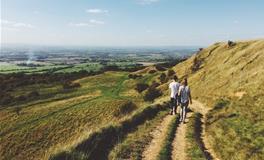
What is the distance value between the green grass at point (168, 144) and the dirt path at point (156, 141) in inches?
7.9

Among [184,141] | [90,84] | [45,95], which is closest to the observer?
[184,141]

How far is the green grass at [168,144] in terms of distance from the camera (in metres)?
14.6

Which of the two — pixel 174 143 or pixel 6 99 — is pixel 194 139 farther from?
pixel 6 99

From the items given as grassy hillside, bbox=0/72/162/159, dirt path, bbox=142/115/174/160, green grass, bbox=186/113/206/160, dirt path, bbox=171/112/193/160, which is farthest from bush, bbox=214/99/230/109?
grassy hillside, bbox=0/72/162/159

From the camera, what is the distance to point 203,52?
6550 centimetres

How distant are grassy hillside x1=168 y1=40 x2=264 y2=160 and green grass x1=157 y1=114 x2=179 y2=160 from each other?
7.09ft

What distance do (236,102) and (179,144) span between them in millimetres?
11078

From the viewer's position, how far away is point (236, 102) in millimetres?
26188

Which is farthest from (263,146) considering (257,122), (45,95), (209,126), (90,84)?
(90,84)

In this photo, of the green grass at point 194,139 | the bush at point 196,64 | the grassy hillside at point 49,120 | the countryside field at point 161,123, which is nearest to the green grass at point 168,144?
the countryside field at point 161,123

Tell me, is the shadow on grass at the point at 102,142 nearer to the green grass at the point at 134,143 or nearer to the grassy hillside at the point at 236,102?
the green grass at the point at 134,143

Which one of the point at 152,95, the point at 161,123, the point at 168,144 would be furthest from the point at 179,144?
the point at 152,95

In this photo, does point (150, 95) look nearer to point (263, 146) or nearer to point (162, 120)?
point (162, 120)

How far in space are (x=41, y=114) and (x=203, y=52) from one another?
3289 cm
